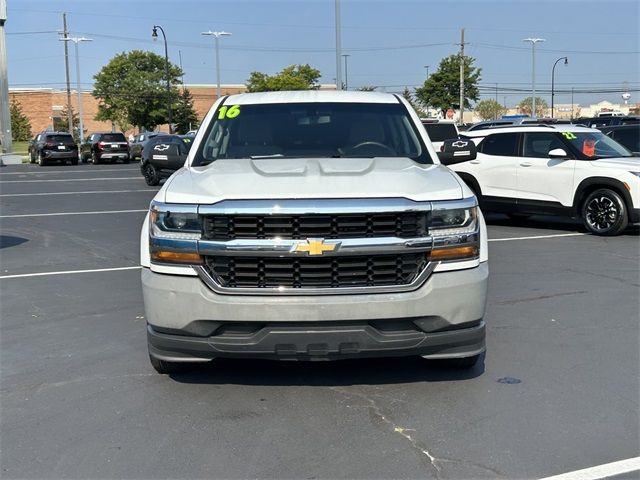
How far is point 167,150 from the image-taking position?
19.8ft

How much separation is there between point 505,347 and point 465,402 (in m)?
1.28

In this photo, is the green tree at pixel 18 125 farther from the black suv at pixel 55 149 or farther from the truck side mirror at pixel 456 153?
the truck side mirror at pixel 456 153

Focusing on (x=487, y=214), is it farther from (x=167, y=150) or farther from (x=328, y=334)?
(x=328, y=334)

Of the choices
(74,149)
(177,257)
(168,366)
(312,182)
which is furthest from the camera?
(74,149)

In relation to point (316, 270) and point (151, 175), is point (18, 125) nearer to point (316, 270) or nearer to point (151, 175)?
point (151, 175)

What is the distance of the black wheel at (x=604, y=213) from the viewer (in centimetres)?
1122

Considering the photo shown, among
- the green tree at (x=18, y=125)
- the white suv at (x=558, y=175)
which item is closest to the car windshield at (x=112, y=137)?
the white suv at (x=558, y=175)

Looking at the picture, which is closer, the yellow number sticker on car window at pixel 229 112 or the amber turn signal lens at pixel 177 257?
the amber turn signal lens at pixel 177 257

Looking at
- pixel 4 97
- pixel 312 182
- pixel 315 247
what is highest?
pixel 4 97

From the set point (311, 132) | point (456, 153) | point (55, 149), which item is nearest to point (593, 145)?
point (456, 153)

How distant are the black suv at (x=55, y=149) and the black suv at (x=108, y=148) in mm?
1079

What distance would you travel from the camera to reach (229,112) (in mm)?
5918

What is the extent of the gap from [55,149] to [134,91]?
136 ft

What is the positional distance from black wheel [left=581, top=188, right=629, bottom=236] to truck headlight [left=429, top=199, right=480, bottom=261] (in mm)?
7790
